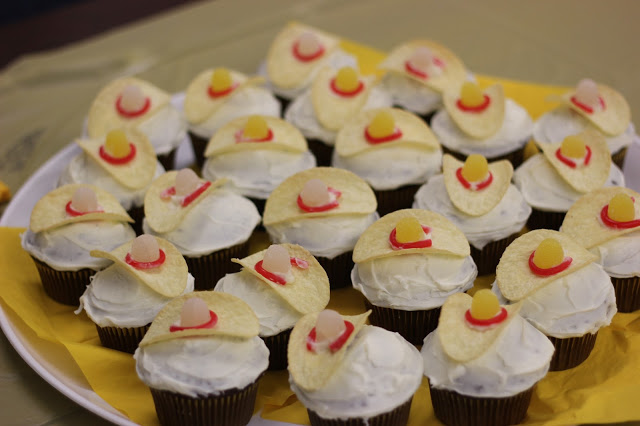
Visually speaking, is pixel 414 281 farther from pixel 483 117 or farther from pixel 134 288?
pixel 483 117

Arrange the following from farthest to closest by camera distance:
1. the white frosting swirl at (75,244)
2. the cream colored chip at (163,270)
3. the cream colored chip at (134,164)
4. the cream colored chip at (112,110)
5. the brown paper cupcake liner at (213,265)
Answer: the cream colored chip at (112,110) → the cream colored chip at (134,164) → the brown paper cupcake liner at (213,265) → the white frosting swirl at (75,244) → the cream colored chip at (163,270)

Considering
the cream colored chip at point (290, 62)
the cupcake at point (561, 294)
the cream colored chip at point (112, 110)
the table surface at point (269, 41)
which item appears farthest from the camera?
the table surface at point (269, 41)

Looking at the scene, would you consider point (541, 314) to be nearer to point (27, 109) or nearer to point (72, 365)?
point (72, 365)

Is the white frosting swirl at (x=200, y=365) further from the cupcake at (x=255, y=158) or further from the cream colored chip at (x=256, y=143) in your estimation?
the cream colored chip at (x=256, y=143)

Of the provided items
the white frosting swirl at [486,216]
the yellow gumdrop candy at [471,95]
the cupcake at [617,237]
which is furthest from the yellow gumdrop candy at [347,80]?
the cupcake at [617,237]

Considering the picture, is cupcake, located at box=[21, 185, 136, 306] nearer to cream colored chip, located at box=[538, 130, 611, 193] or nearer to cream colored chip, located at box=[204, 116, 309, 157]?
cream colored chip, located at box=[204, 116, 309, 157]

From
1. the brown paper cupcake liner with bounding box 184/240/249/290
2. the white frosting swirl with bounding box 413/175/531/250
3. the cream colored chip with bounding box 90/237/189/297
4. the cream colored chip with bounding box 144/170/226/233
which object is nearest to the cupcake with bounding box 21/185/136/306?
the cream colored chip with bounding box 144/170/226/233
